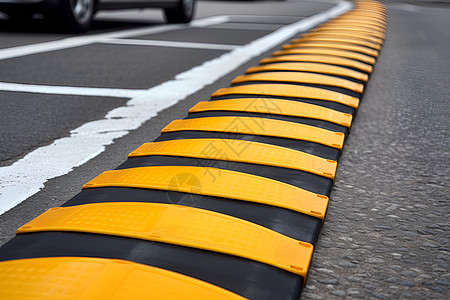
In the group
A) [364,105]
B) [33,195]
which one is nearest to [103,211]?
[33,195]

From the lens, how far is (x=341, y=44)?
278 inches

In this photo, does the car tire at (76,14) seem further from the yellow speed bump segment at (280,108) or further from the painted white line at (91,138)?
the yellow speed bump segment at (280,108)

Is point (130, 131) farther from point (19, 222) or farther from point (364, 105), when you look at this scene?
point (364, 105)

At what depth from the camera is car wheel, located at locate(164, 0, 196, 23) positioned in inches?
448

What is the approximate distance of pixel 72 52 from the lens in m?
6.95

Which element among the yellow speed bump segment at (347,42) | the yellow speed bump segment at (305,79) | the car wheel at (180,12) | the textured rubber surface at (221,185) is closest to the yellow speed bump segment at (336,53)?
the yellow speed bump segment at (347,42)

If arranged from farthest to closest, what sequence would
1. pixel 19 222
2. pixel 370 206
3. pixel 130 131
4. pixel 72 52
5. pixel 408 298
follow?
pixel 72 52 < pixel 130 131 < pixel 370 206 < pixel 19 222 < pixel 408 298

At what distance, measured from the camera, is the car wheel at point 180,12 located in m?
11.4

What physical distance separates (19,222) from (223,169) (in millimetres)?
880

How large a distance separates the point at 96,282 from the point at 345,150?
2.08 meters

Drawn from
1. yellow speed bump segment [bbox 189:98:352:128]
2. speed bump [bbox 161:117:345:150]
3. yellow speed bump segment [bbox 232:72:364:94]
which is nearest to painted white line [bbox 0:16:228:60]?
yellow speed bump segment [bbox 232:72:364:94]

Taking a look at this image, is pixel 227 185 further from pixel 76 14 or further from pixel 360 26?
pixel 360 26

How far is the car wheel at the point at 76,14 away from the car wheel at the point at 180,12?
2.92 metres

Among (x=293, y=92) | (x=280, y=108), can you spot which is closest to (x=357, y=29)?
(x=293, y=92)
